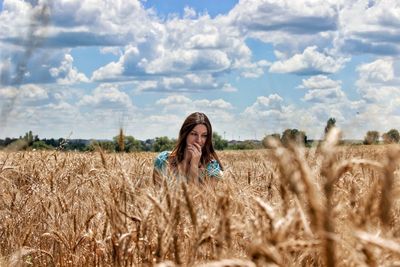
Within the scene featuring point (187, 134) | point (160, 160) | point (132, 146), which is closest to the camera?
point (187, 134)

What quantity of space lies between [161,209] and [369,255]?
2.46ft

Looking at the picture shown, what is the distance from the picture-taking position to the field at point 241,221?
1.15 meters

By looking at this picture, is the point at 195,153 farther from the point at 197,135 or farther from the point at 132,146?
the point at 132,146

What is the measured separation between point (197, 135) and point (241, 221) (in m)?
3.98

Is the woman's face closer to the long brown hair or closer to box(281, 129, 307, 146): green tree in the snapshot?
the long brown hair

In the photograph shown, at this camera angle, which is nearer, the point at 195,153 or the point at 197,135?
the point at 195,153

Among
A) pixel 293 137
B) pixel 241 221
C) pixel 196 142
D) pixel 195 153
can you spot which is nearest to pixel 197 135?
pixel 196 142

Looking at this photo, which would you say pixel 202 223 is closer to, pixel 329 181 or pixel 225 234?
pixel 225 234

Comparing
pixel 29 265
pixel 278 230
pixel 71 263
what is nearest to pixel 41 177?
pixel 29 265

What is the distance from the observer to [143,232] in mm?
2287

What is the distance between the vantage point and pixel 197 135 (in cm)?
617

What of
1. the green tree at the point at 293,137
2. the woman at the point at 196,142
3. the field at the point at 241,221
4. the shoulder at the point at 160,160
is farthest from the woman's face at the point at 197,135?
the green tree at the point at 293,137

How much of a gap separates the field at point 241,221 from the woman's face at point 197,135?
1467mm

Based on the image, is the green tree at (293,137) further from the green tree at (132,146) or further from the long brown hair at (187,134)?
the green tree at (132,146)
